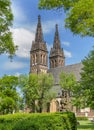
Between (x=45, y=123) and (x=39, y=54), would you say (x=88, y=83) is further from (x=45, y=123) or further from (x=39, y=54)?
(x=39, y=54)

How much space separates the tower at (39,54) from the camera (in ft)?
367

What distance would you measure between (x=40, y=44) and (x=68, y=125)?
3900 inches

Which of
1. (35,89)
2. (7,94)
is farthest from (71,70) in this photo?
(7,94)

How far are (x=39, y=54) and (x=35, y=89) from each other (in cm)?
3577

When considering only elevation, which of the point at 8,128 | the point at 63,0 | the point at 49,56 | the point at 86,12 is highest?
the point at 49,56

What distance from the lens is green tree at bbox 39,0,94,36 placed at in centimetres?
1161

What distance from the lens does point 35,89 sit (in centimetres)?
7725

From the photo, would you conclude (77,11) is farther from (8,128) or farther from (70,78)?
(70,78)

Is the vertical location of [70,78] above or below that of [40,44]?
below

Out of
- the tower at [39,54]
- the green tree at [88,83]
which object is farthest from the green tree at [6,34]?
the tower at [39,54]

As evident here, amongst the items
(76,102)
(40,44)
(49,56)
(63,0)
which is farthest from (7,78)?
(49,56)

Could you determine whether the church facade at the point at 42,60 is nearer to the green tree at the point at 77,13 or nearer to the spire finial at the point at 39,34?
the spire finial at the point at 39,34

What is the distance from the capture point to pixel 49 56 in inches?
4786

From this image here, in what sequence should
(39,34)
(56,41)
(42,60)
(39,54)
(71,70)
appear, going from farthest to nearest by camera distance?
1. (56,41)
2. (39,34)
3. (42,60)
4. (39,54)
5. (71,70)
